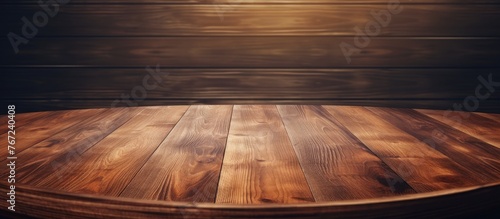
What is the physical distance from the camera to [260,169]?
0.85 m

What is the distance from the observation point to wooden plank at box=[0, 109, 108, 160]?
3.48 ft

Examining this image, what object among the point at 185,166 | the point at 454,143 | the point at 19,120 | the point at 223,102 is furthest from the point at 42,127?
the point at 223,102

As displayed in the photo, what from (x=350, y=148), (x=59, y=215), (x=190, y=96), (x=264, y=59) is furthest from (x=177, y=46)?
(x=59, y=215)

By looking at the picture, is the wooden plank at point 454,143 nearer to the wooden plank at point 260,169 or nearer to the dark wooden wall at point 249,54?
the wooden plank at point 260,169

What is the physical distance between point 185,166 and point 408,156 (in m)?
0.38

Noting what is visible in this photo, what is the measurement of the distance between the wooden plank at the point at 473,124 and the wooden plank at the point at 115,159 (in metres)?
0.65

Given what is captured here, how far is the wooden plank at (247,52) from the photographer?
2.30 m

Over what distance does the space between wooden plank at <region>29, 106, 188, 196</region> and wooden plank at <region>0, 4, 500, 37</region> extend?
3.21 ft

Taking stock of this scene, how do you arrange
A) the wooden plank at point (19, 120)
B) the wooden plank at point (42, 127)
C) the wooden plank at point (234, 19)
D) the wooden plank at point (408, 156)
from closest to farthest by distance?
1. the wooden plank at point (408, 156)
2. the wooden plank at point (42, 127)
3. the wooden plank at point (19, 120)
4. the wooden plank at point (234, 19)

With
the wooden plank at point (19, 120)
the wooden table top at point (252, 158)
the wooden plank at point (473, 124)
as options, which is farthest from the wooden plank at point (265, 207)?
the wooden plank at point (19, 120)

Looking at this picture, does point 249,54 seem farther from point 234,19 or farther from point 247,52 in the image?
point 234,19

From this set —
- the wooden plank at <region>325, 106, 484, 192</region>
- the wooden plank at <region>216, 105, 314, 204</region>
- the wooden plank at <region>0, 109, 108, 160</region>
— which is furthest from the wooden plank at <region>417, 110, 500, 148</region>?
the wooden plank at <region>0, 109, 108, 160</region>

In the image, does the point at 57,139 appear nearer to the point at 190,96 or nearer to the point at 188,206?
the point at 188,206

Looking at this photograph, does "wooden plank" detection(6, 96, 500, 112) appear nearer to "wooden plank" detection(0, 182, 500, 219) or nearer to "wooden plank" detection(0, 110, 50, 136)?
"wooden plank" detection(0, 110, 50, 136)
